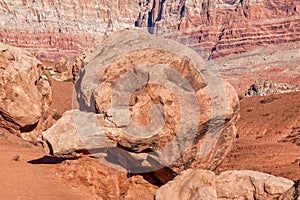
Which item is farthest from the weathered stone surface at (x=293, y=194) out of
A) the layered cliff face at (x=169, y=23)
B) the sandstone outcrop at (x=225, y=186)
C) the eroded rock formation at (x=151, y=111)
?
the layered cliff face at (x=169, y=23)

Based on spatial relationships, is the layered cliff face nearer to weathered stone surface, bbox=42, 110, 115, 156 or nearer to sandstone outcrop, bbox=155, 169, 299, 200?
weathered stone surface, bbox=42, 110, 115, 156

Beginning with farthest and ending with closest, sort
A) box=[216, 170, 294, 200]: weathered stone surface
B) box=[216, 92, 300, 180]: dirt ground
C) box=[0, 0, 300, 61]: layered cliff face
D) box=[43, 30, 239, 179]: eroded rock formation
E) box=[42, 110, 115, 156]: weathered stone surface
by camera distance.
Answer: box=[0, 0, 300, 61]: layered cliff face
box=[216, 92, 300, 180]: dirt ground
box=[43, 30, 239, 179]: eroded rock formation
box=[42, 110, 115, 156]: weathered stone surface
box=[216, 170, 294, 200]: weathered stone surface

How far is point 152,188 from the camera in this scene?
33.2 ft


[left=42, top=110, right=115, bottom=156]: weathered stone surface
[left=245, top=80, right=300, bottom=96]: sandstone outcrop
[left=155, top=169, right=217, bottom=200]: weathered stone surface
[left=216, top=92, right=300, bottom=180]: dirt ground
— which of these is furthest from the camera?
[left=245, top=80, right=300, bottom=96]: sandstone outcrop

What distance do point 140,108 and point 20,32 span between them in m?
130

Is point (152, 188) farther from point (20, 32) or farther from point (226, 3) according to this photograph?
point (226, 3)

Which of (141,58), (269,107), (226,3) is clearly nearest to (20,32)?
(226,3)

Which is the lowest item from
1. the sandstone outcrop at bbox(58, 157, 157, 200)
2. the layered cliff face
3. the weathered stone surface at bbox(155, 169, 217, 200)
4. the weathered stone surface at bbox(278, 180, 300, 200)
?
the layered cliff face

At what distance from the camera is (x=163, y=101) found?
9148mm

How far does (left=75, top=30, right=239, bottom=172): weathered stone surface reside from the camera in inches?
363

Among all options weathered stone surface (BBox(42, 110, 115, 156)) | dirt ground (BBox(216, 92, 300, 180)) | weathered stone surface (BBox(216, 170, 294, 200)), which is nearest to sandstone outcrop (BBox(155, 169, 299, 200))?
weathered stone surface (BBox(216, 170, 294, 200))

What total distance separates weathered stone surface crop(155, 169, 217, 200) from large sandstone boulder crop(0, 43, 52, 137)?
742 cm

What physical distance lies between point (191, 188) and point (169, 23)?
158 m

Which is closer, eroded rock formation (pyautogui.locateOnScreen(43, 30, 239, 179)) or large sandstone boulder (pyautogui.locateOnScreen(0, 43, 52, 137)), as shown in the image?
eroded rock formation (pyautogui.locateOnScreen(43, 30, 239, 179))
